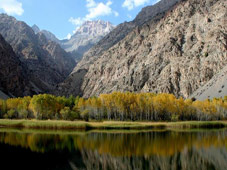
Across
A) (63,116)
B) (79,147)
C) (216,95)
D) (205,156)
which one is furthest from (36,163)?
(216,95)

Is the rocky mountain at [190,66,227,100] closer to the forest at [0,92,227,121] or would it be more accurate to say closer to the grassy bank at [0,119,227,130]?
the forest at [0,92,227,121]

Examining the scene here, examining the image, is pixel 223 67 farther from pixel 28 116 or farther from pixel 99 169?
pixel 99 169

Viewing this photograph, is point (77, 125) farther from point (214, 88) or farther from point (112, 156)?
point (214, 88)

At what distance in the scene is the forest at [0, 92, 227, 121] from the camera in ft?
338

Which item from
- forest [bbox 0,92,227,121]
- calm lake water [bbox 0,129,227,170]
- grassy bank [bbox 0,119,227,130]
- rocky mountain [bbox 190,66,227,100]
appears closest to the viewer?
calm lake water [bbox 0,129,227,170]

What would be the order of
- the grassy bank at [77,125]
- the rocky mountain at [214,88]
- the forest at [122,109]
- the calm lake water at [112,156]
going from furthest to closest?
1. the rocky mountain at [214,88]
2. the forest at [122,109]
3. the grassy bank at [77,125]
4. the calm lake water at [112,156]

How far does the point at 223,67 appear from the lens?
156 metres

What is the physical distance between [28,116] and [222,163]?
98.7 meters

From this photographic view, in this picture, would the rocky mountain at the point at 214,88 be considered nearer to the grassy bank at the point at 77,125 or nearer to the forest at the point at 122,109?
A: the forest at the point at 122,109

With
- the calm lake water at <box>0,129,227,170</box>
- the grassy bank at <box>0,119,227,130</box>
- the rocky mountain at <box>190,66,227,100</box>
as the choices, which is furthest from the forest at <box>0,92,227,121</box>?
the calm lake water at <box>0,129,227,170</box>

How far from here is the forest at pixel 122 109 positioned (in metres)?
103

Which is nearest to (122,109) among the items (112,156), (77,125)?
(77,125)

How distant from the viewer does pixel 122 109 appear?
338ft

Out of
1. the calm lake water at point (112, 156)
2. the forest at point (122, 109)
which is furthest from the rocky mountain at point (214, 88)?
the calm lake water at point (112, 156)
